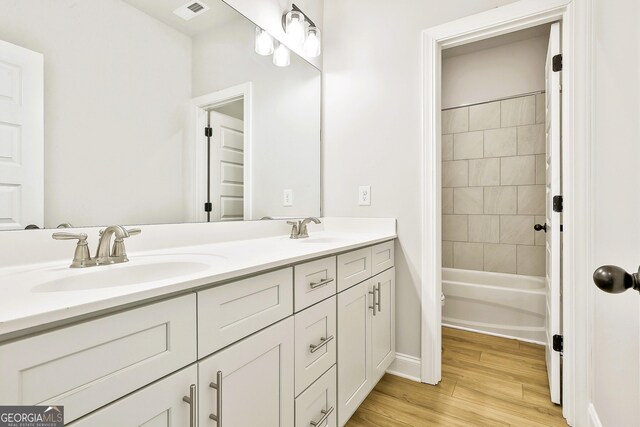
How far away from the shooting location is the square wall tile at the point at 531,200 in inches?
100

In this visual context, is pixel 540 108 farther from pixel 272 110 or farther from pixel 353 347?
pixel 353 347


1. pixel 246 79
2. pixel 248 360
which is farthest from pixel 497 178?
pixel 248 360

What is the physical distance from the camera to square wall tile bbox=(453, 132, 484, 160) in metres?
2.81

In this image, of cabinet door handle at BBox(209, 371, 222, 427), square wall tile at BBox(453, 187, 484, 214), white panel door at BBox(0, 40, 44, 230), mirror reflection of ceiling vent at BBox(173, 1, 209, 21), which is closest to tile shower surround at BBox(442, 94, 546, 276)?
square wall tile at BBox(453, 187, 484, 214)

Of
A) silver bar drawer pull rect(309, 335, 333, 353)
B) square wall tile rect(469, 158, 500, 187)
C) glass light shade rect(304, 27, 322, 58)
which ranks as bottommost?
silver bar drawer pull rect(309, 335, 333, 353)

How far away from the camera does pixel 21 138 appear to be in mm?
897

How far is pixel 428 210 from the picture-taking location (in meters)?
1.75

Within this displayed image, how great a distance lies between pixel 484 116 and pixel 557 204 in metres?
1.51

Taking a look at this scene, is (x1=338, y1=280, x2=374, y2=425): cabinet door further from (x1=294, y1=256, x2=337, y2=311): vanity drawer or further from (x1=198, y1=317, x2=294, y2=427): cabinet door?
(x1=198, y1=317, x2=294, y2=427): cabinet door


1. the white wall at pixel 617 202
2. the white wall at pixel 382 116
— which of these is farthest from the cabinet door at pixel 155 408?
the white wall at pixel 382 116

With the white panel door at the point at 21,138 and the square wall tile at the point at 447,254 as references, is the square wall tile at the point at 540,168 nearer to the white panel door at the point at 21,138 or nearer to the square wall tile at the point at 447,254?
the square wall tile at the point at 447,254

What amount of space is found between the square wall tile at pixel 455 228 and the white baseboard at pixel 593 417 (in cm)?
162

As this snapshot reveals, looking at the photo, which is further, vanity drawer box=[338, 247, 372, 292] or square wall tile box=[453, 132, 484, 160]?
square wall tile box=[453, 132, 484, 160]

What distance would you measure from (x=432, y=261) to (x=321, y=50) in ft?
5.08
